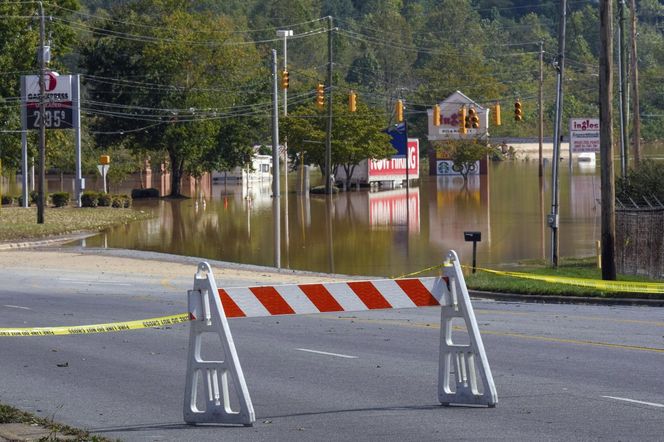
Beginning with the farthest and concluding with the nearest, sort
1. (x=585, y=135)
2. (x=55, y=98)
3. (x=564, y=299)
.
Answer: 1. (x=585, y=135)
2. (x=55, y=98)
3. (x=564, y=299)

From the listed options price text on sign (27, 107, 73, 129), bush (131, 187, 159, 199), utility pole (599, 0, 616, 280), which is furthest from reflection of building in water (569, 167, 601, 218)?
bush (131, 187, 159, 199)

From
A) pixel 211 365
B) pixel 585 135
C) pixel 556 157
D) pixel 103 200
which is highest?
pixel 585 135

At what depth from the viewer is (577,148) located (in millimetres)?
64375

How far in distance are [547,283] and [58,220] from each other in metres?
33.0

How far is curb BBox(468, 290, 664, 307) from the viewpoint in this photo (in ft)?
78.2

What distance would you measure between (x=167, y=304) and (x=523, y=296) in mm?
7712

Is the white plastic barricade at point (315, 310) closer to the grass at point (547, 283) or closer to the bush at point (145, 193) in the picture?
the grass at point (547, 283)

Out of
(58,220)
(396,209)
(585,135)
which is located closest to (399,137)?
(396,209)

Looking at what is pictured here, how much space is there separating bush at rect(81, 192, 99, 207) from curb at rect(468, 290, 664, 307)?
146ft

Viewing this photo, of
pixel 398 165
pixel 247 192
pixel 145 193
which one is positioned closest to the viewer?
pixel 145 193

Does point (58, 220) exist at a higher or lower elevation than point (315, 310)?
lower

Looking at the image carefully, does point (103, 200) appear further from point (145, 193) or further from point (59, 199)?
point (145, 193)

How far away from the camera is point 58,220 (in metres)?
54.9

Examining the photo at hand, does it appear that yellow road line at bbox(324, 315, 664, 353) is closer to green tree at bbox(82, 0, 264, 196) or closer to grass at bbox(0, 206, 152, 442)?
grass at bbox(0, 206, 152, 442)
